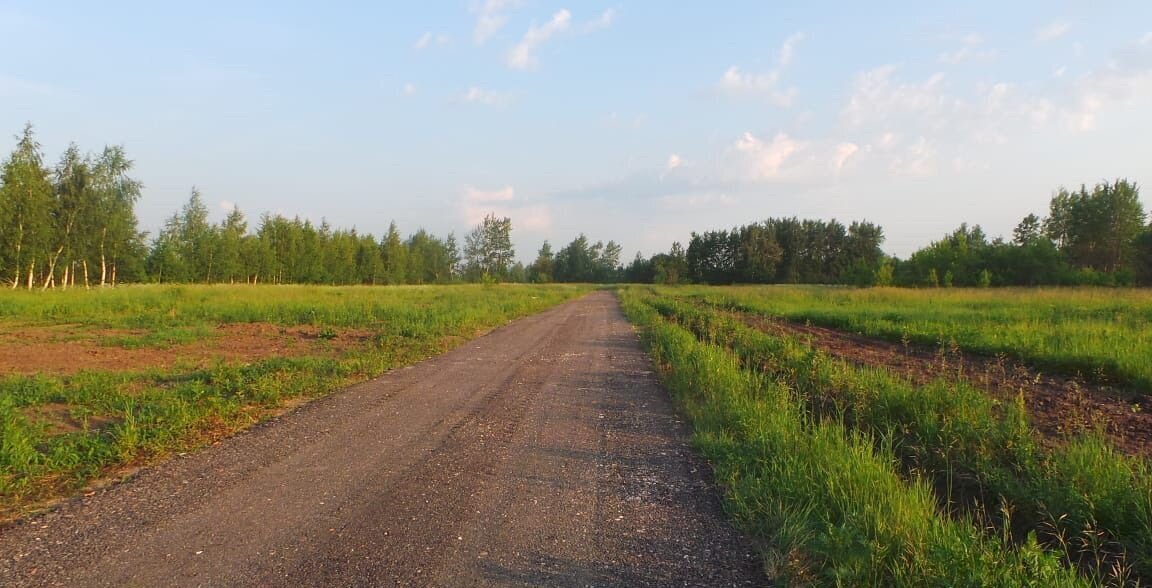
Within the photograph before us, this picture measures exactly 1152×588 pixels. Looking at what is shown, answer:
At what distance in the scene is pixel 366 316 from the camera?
836 inches

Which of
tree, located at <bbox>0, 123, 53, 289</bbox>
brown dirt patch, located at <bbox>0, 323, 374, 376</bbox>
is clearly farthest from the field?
tree, located at <bbox>0, 123, 53, 289</bbox>

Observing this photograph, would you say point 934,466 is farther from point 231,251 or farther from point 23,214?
point 231,251

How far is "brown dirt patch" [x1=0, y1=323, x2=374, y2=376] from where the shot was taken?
10.8 metres

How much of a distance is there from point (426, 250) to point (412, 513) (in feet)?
363

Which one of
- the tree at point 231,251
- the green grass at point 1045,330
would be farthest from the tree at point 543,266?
the green grass at point 1045,330

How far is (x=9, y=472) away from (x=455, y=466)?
3.78 meters

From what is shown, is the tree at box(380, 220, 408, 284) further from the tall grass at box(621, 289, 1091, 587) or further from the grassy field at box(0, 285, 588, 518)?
the tall grass at box(621, 289, 1091, 587)

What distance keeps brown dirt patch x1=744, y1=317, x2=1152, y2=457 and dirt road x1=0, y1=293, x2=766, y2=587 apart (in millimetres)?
4402

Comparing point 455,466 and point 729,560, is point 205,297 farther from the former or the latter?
point 729,560

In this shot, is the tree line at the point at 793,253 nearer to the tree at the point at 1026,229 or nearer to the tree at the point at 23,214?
the tree at the point at 1026,229

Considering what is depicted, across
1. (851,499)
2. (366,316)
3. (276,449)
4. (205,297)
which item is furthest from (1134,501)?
(205,297)

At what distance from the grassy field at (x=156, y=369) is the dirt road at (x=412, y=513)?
0.70 m

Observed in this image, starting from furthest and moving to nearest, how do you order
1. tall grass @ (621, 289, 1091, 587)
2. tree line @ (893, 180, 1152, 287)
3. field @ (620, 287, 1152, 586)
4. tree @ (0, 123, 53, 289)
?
tree line @ (893, 180, 1152, 287) → tree @ (0, 123, 53, 289) → field @ (620, 287, 1152, 586) → tall grass @ (621, 289, 1091, 587)

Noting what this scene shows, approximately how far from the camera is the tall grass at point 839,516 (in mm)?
2928
